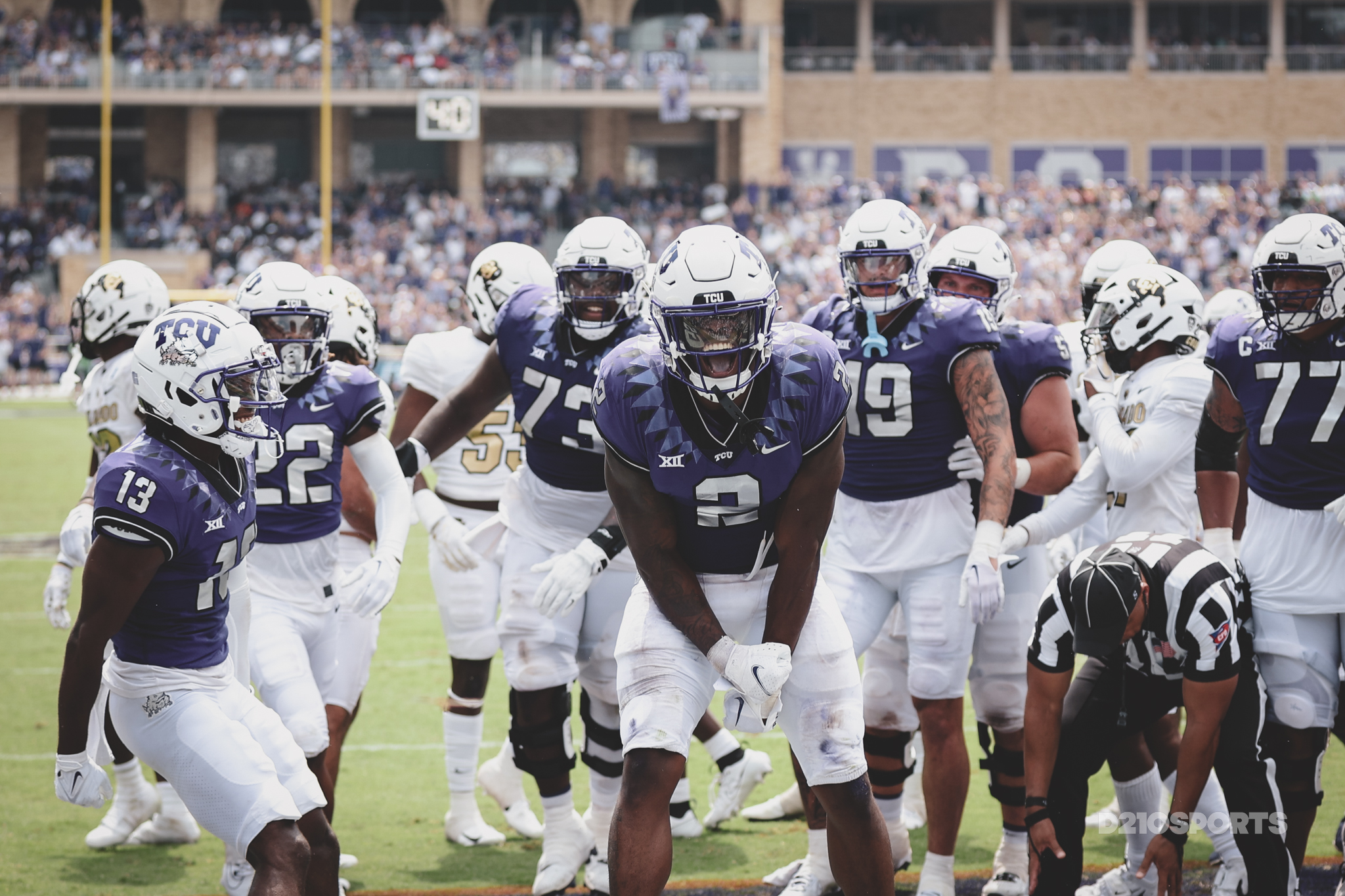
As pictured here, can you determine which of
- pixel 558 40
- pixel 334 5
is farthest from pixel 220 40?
pixel 558 40

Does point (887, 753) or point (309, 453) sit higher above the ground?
point (309, 453)

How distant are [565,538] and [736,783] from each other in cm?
139

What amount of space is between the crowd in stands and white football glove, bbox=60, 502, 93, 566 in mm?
23348

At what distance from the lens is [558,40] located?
124 feet

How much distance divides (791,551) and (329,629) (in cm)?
197

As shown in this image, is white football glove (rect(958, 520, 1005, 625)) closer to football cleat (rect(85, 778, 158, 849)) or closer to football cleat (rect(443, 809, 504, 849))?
football cleat (rect(443, 809, 504, 849))

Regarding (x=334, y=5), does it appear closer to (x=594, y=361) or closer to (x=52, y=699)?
(x=52, y=699)

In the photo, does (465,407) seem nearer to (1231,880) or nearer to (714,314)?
(714,314)

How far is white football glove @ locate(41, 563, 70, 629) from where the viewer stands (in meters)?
5.44

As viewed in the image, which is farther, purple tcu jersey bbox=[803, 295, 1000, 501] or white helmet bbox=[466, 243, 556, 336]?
white helmet bbox=[466, 243, 556, 336]

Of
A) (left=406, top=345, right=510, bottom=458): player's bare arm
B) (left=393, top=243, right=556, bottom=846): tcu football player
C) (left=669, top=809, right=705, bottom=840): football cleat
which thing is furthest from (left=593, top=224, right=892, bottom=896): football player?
(left=669, top=809, right=705, bottom=840): football cleat

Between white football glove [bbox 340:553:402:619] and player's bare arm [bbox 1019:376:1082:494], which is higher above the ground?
player's bare arm [bbox 1019:376:1082:494]

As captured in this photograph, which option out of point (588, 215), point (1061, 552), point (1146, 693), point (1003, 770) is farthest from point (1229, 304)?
point (588, 215)

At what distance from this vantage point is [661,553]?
3.96m
